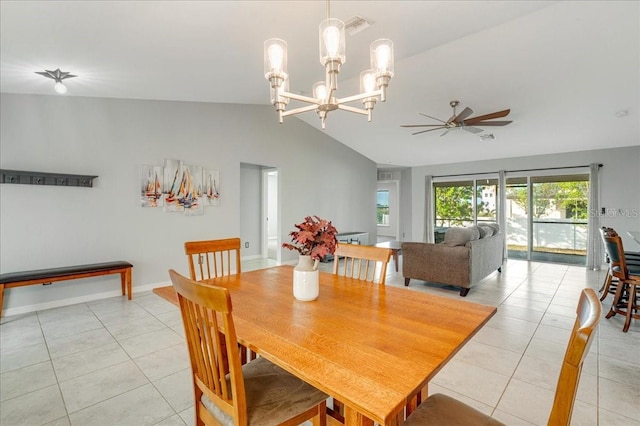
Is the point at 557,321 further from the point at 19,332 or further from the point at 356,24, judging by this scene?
the point at 19,332

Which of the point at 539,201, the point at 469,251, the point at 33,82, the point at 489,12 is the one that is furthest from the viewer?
the point at 539,201

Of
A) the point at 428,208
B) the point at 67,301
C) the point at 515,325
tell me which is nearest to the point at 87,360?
the point at 67,301

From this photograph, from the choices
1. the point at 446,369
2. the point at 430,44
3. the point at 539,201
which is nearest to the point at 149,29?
the point at 430,44

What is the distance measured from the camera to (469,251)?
3.98 metres

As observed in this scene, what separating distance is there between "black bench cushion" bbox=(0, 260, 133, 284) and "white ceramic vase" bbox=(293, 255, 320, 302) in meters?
3.21

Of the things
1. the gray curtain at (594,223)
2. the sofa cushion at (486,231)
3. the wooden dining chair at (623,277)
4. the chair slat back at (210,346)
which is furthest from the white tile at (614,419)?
the gray curtain at (594,223)

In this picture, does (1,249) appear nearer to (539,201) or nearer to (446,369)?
(446,369)

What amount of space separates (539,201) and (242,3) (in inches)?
275

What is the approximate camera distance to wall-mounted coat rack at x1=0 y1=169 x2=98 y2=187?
10.7 feet

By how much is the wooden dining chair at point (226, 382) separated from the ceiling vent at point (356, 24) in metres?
2.38

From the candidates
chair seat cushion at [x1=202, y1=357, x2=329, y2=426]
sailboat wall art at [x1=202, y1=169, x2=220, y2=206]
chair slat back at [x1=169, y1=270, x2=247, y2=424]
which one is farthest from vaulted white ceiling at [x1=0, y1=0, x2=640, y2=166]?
chair seat cushion at [x1=202, y1=357, x2=329, y2=426]

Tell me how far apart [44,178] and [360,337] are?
4.13 m

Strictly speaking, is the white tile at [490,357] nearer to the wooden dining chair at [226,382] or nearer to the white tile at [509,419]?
the white tile at [509,419]

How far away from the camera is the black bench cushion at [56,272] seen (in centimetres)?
311
